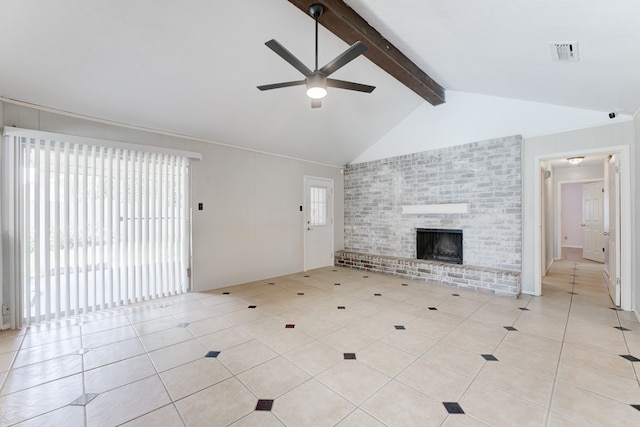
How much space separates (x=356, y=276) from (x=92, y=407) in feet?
14.8

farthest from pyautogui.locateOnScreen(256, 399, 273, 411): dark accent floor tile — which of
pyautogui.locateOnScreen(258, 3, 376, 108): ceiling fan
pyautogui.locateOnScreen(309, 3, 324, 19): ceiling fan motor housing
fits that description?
pyautogui.locateOnScreen(309, 3, 324, 19): ceiling fan motor housing

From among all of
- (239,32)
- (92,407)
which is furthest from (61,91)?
(92,407)

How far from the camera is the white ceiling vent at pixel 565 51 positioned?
238cm

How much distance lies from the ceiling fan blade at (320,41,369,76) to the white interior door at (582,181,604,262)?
8473 mm

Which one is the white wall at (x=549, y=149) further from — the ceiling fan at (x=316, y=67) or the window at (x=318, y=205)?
the window at (x=318, y=205)

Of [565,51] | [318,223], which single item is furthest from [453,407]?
[318,223]

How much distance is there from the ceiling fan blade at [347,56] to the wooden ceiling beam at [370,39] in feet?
2.09

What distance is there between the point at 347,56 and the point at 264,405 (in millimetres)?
2792

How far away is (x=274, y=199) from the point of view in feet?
18.7

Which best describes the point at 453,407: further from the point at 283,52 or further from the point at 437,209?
the point at 437,209

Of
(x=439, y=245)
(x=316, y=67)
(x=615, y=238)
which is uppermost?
(x=316, y=67)

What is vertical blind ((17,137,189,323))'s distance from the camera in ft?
10.6

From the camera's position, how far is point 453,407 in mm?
1857

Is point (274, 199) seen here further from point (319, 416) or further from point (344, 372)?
point (319, 416)
